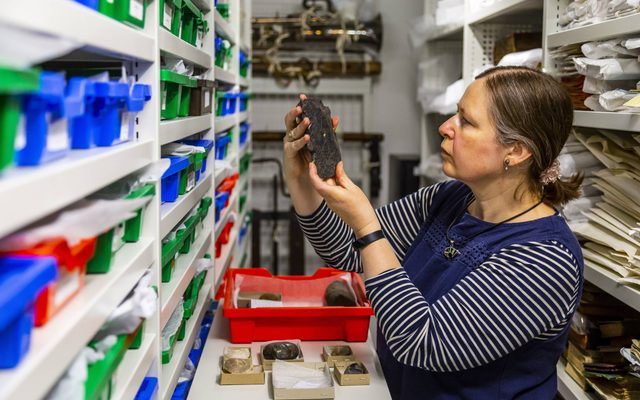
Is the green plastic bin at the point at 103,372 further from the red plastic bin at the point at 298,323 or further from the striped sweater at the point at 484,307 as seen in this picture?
the red plastic bin at the point at 298,323

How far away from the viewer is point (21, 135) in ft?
2.25

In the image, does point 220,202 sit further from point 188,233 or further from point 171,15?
point 171,15

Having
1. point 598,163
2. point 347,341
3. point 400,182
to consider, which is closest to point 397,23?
point 400,182

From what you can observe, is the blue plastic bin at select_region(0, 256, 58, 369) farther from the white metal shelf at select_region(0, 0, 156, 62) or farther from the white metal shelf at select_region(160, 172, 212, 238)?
the white metal shelf at select_region(160, 172, 212, 238)

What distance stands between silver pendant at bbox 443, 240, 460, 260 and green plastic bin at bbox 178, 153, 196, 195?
62 cm

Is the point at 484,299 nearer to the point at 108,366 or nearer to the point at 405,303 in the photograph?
the point at 405,303

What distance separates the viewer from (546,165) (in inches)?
62.2

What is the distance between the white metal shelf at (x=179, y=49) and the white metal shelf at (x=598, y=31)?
976mm

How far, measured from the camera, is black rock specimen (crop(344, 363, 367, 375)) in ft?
5.34

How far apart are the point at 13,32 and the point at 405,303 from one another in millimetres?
991

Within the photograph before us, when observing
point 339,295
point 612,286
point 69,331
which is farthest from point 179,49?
point 612,286

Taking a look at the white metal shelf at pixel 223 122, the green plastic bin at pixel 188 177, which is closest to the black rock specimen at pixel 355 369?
the green plastic bin at pixel 188 177

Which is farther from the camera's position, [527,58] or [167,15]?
[527,58]

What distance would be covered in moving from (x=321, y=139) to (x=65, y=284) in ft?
2.83
